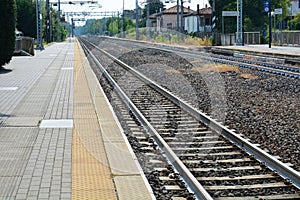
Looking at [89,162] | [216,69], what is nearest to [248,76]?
[216,69]

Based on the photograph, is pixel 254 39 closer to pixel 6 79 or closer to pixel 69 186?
pixel 6 79

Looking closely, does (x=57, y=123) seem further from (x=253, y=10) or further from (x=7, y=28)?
(x=253, y=10)

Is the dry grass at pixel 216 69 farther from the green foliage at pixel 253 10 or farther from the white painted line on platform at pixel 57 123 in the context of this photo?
the green foliage at pixel 253 10

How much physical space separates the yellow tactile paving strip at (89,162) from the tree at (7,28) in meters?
12.4

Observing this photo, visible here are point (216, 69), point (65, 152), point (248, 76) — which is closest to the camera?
point (65, 152)

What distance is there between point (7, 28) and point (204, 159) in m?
18.2

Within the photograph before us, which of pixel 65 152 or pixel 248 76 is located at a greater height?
pixel 248 76

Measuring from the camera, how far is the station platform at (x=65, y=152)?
6.35 m

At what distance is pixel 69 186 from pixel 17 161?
155 cm

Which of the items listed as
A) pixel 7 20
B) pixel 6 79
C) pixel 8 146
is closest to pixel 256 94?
pixel 8 146

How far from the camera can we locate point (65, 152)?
27.1 ft

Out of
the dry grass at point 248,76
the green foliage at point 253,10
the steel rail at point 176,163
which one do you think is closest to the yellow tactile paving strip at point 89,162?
the steel rail at point 176,163

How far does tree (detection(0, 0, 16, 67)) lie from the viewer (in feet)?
78.2

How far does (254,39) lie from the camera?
60.6 metres
